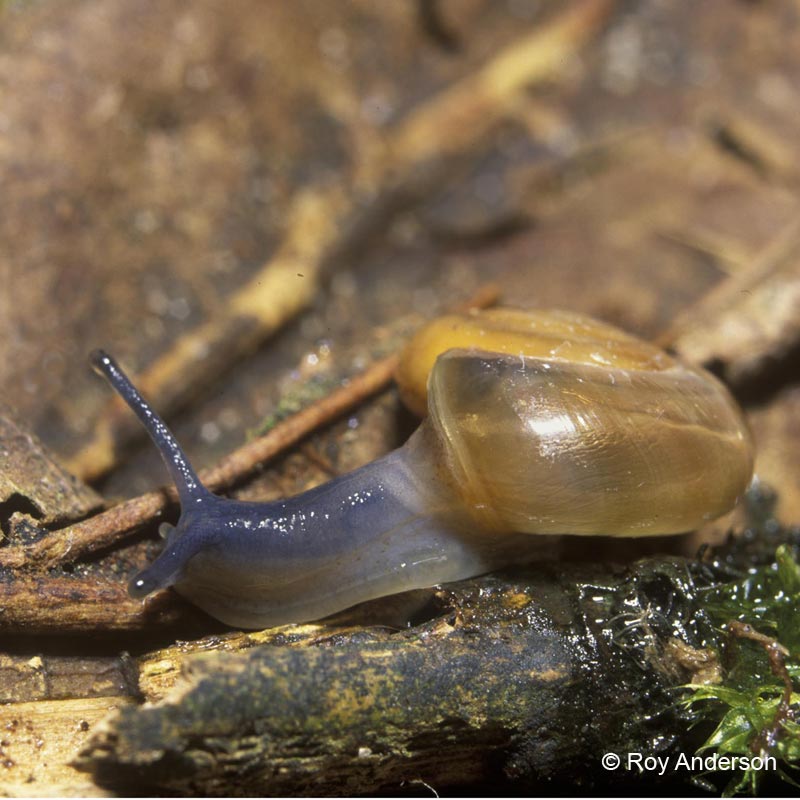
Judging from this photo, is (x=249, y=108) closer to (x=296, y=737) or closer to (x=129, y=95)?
(x=129, y=95)

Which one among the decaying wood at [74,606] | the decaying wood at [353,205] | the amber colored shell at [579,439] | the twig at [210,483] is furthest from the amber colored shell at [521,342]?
the decaying wood at [74,606]

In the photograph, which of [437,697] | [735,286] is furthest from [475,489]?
[735,286]

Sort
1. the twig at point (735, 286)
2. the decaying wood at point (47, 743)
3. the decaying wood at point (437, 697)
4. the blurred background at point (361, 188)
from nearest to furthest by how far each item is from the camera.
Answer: the decaying wood at point (437, 697)
the decaying wood at point (47, 743)
the blurred background at point (361, 188)
the twig at point (735, 286)

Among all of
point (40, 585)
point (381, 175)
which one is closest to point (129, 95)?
point (381, 175)

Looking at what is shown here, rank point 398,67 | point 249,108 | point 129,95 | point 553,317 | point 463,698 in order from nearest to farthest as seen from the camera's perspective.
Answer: point 463,698, point 553,317, point 129,95, point 249,108, point 398,67

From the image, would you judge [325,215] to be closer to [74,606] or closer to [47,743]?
[74,606]

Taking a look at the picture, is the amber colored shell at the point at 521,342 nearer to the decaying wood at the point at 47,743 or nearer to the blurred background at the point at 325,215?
the blurred background at the point at 325,215

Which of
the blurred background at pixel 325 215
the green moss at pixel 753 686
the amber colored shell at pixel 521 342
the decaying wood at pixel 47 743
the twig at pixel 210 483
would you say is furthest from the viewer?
the blurred background at pixel 325 215
